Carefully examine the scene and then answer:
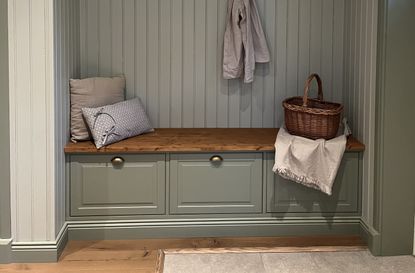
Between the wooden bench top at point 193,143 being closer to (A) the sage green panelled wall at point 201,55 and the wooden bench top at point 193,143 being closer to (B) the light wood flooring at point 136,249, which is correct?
(A) the sage green panelled wall at point 201,55

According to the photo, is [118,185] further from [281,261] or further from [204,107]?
[281,261]

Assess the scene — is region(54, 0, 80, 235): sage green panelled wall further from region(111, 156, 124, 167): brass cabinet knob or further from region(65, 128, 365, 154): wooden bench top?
region(111, 156, 124, 167): brass cabinet knob

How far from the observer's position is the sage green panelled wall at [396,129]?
11.7 feet

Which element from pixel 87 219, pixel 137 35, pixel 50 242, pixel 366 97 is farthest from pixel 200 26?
pixel 50 242

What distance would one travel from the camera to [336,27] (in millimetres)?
4418

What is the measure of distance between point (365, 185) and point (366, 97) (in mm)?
558

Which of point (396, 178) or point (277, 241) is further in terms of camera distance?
point (277, 241)

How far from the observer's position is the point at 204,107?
4.45 m

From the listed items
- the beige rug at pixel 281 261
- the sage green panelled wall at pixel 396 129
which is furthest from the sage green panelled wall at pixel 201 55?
the beige rug at pixel 281 261

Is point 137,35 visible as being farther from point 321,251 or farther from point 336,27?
point 321,251

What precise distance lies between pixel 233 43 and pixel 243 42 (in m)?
0.08

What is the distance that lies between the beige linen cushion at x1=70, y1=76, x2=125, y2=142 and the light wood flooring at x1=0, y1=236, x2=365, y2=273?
0.72 m

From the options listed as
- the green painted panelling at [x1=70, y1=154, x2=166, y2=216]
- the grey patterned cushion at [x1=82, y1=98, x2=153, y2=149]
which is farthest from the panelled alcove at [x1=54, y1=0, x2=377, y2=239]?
the grey patterned cushion at [x1=82, y1=98, x2=153, y2=149]

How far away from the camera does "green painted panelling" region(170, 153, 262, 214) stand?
3.96 m
